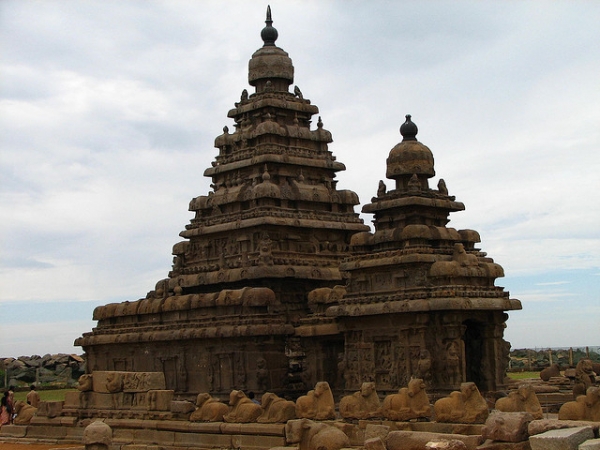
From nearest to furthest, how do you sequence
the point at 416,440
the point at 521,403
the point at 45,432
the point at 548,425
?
the point at 548,425
the point at 416,440
the point at 521,403
the point at 45,432

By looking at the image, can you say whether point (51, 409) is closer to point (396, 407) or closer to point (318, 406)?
point (318, 406)

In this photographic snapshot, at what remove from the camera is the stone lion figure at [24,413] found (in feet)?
132

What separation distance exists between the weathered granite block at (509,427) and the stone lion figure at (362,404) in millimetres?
7932

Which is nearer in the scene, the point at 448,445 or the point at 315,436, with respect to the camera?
the point at 448,445

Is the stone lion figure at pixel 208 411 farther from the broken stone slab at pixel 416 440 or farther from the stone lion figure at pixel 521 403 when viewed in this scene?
the broken stone slab at pixel 416 440

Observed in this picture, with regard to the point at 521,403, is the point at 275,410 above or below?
below

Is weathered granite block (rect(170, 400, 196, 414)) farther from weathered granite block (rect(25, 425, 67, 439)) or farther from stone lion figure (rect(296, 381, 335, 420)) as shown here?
weathered granite block (rect(25, 425, 67, 439))

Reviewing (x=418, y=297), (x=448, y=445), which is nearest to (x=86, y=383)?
(x=418, y=297)

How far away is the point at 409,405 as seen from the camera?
96.0ft

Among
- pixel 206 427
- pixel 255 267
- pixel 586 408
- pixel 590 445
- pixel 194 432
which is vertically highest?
pixel 255 267

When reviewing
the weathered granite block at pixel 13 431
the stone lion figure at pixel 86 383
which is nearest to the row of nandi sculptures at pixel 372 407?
the stone lion figure at pixel 86 383

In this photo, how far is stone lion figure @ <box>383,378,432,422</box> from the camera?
29125mm

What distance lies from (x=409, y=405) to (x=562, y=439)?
Result: 390 inches

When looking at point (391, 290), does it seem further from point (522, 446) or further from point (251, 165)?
point (522, 446)
